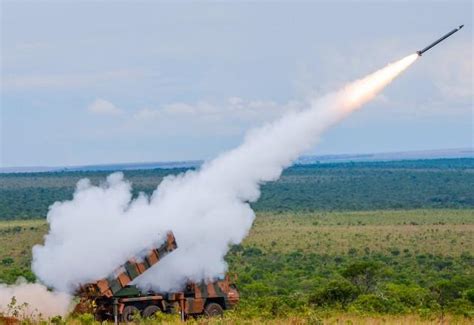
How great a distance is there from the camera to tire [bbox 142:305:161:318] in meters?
31.9

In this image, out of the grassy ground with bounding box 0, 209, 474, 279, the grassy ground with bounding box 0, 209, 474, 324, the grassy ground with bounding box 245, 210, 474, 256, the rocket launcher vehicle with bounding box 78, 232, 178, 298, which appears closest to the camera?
the grassy ground with bounding box 0, 209, 474, 324

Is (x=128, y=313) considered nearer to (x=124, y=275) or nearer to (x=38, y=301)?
(x=124, y=275)

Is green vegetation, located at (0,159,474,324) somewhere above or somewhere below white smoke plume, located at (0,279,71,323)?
below

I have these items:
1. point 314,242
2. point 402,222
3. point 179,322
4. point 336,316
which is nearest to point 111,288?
point 179,322

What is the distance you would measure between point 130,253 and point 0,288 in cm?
427

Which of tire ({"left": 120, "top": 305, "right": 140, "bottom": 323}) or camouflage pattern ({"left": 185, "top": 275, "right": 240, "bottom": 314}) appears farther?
camouflage pattern ({"left": 185, "top": 275, "right": 240, "bottom": 314})

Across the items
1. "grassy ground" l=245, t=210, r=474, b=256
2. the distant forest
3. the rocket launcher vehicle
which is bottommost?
"grassy ground" l=245, t=210, r=474, b=256

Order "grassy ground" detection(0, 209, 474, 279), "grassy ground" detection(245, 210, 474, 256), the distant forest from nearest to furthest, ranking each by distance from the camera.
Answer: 1. "grassy ground" detection(0, 209, 474, 279)
2. "grassy ground" detection(245, 210, 474, 256)
3. the distant forest

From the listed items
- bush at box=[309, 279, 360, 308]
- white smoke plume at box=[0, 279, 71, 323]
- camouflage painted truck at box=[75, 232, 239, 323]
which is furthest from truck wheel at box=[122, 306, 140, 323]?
bush at box=[309, 279, 360, 308]

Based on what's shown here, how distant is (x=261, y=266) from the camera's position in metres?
59.7

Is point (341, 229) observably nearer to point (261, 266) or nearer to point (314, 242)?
point (314, 242)

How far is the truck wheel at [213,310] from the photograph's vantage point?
Result: 3279 centimetres

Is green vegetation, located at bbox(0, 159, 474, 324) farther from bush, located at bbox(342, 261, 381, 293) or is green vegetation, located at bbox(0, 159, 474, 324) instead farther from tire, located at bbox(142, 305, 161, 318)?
tire, located at bbox(142, 305, 161, 318)

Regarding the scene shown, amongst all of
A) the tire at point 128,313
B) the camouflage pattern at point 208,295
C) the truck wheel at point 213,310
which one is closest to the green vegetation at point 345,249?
the camouflage pattern at point 208,295
